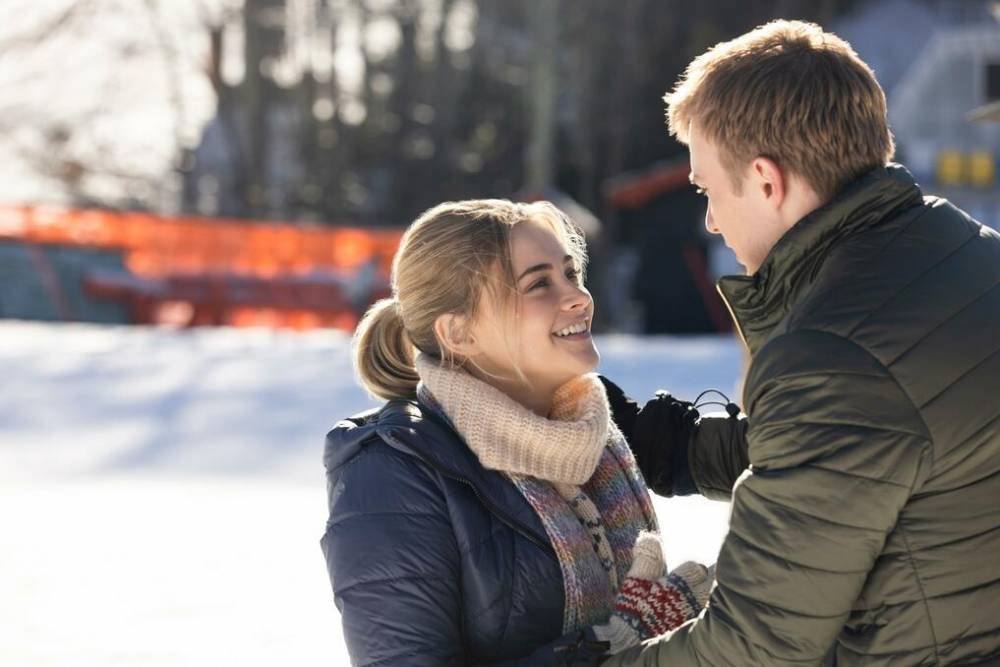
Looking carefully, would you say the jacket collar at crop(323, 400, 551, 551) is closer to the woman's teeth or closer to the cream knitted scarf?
the cream knitted scarf

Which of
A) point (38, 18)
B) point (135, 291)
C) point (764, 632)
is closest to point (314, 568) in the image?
point (764, 632)

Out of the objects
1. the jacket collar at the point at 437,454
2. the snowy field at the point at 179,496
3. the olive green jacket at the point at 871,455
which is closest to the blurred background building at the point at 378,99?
the snowy field at the point at 179,496

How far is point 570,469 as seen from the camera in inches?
110

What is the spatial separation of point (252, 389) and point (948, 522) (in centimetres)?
1107

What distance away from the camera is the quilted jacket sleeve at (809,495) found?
211 cm

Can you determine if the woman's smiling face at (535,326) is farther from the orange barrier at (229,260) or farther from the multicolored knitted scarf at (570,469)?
the orange barrier at (229,260)

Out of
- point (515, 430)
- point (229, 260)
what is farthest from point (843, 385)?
point (229, 260)

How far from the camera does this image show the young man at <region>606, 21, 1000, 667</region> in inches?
83.9

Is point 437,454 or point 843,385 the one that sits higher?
point 437,454

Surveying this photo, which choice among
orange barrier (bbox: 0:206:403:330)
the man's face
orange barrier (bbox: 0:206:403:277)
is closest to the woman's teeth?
the man's face

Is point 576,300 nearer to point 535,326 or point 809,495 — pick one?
→ point 535,326

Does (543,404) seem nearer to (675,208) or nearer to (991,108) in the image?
(991,108)

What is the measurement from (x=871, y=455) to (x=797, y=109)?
526 mm

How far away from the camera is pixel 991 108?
4.88 meters
